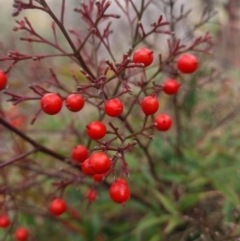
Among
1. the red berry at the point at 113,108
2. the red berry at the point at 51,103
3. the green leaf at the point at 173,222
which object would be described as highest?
the red berry at the point at 113,108

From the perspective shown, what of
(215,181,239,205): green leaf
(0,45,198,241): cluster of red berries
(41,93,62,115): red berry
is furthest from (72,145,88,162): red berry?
(215,181,239,205): green leaf

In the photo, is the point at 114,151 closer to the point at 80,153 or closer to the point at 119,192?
the point at 80,153

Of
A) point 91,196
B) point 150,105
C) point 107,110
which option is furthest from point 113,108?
point 91,196

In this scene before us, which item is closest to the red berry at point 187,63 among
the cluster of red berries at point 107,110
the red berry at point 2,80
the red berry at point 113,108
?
the cluster of red berries at point 107,110

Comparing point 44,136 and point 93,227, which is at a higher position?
point 44,136

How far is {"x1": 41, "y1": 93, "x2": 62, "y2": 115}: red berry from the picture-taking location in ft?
3.14

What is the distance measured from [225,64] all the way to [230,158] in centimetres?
107

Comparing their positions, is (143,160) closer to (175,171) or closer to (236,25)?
(175,171)

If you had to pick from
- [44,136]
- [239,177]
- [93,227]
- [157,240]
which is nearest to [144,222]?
[157,240]

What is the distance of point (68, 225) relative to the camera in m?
1.72

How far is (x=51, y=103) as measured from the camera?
0.96 m

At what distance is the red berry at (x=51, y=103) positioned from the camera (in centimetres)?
96

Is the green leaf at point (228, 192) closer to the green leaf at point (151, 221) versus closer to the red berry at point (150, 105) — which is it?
the green leaf at point (151, 221)

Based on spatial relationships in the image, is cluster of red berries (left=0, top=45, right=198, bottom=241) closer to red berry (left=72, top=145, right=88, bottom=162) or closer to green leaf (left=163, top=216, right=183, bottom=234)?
red berry (left=72, top=145, right=88, bottom=162)
